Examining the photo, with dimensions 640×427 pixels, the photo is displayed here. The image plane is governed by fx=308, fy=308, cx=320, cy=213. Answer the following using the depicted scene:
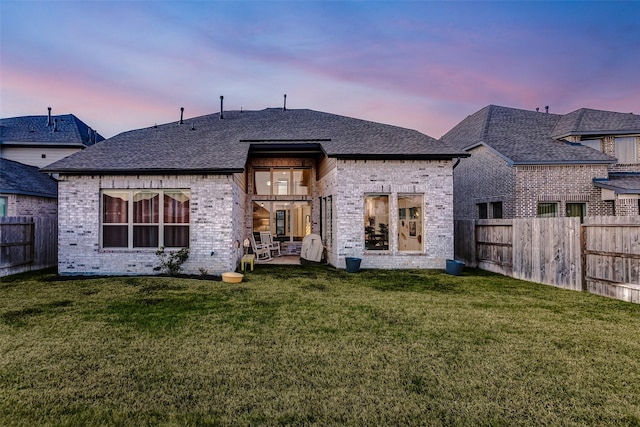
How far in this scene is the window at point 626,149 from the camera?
14.6 meters

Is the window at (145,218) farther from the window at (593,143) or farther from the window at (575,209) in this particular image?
the window at (593,143)

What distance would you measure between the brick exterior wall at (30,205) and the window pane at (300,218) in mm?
11303

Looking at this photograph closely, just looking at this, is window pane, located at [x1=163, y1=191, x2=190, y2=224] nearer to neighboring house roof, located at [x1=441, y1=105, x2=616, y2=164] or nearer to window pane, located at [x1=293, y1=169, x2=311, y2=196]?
window pane, located at [x1=293, y1=169, x2=311, y2=196]

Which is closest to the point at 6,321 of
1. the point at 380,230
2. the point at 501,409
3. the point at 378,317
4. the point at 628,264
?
the point at 378,317

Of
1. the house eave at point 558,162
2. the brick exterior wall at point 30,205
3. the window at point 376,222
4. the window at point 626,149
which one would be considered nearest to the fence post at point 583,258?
the window at point 376,222

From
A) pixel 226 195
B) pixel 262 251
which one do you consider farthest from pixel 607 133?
pixel 226 195

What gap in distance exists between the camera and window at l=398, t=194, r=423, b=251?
35.7 ft

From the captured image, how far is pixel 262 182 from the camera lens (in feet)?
47.0

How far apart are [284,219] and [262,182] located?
2004 millimetres

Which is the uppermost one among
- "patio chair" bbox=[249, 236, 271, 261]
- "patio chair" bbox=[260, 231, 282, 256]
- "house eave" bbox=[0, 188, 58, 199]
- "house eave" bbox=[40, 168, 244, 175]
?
"house eave" bbox=[40, 168, 244, 175]

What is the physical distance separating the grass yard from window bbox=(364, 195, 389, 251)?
390 centimetres

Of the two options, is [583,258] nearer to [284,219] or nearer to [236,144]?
[284,219]

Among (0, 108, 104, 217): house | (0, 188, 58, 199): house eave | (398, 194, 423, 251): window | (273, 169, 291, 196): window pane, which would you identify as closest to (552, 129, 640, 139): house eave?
(398, 194, 423, 251): window

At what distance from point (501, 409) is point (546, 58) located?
737 inches
